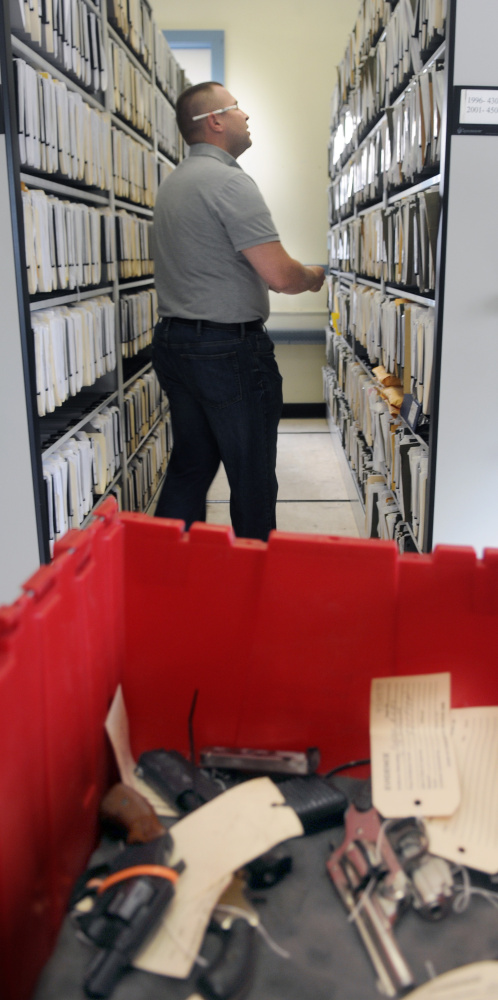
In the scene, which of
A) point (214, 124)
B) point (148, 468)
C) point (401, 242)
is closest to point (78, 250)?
point (214, 124)

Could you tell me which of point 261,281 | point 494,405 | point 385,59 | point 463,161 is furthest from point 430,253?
point 385,59

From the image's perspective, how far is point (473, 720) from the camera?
2.78 ft

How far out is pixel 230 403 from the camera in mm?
2477

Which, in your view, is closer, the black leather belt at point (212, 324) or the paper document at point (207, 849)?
the paper document at point (207, 849)

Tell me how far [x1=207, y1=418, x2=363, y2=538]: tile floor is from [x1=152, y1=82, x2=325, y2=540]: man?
1.15 metres

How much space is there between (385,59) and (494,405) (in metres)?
1.70

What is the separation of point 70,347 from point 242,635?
5.38 feet

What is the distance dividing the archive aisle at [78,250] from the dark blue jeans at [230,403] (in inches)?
11.6

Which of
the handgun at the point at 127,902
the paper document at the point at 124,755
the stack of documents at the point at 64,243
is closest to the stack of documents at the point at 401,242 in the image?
the stack of documents at the point at 64,243

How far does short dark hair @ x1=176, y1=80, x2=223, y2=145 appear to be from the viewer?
2496 mm

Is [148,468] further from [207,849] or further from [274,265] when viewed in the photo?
[207,849]

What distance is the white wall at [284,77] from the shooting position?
595 centimetres

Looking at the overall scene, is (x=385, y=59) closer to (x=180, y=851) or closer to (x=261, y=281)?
(x=261, y=281)

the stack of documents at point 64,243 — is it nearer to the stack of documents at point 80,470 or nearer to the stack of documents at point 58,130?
the stack of documents at point 58,130
